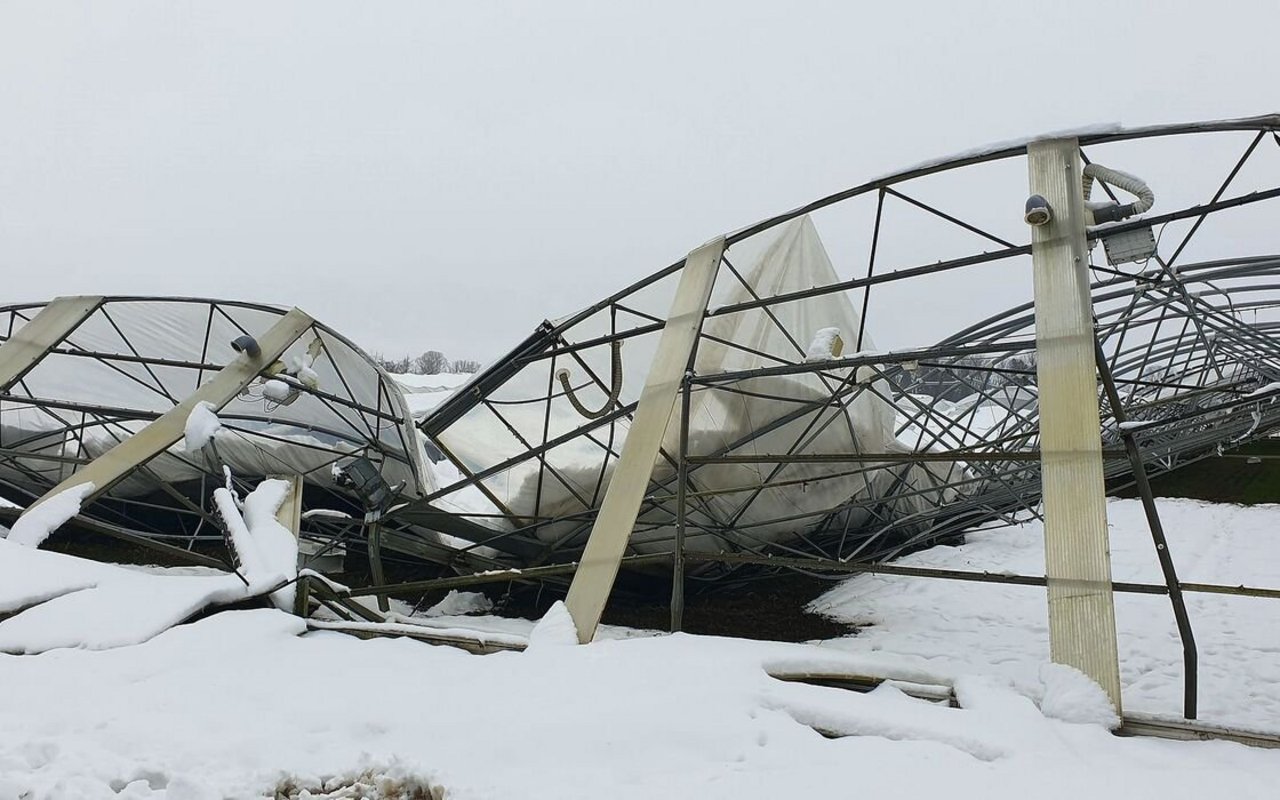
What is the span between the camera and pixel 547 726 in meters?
4.03

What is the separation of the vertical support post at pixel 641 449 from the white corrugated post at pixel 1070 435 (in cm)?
320

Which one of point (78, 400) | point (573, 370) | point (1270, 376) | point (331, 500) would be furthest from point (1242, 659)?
point (78, 400)

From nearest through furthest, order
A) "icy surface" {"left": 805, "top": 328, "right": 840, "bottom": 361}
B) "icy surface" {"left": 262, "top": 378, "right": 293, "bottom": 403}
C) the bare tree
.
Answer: "icy surface" {"left": 805, "top": 328, "right": 840, "bottom": 361} → "icy surface" {"left": 262, "top": 378, "right": 293, "bottom": 403} → the bare tree

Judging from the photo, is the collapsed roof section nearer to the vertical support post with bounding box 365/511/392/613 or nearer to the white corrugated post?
the vertical support post with bounding box 365/511/392/613

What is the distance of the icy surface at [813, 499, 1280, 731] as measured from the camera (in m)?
8.34

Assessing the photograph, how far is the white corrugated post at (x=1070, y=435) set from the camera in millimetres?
4602

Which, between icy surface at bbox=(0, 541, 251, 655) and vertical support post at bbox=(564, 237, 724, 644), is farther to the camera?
vertical support post at bbox=(564, 237, 724, 644)

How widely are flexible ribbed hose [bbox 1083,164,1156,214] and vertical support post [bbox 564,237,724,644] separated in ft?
11.4

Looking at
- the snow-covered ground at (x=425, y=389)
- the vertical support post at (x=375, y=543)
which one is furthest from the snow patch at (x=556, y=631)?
the snow-covered ground at (x=425, y=389)

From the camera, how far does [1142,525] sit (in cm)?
1722

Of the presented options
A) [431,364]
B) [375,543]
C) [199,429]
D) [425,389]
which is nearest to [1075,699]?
[375,543]

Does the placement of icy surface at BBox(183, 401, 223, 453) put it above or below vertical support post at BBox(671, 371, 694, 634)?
above

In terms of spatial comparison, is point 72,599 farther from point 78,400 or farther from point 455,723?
point 78,400

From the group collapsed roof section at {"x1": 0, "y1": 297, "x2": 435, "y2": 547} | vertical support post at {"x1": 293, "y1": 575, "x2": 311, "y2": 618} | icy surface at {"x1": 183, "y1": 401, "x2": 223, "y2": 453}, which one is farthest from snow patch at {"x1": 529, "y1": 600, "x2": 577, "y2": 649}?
collapsed roof section at {"x1": 0, "y1": 297, "x2": 435, "y2": 547}
